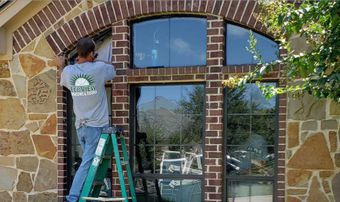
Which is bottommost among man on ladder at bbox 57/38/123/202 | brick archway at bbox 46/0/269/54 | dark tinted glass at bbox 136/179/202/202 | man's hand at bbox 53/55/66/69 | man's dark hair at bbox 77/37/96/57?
dark tinted glass at bbox 136/179/202/202

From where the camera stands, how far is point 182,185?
203 inches

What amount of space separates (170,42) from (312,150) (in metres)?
2.03

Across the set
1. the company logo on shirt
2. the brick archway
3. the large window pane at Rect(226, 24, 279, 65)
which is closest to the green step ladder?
the company logo on shirt

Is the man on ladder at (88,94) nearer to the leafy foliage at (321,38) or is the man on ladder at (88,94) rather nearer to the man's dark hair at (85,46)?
the man's dark hair at (85,46)

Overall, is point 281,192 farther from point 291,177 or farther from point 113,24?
point 113,24

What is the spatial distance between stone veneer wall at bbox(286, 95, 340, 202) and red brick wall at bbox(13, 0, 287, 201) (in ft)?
0.33

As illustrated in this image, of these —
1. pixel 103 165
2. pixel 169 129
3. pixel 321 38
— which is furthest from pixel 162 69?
pixel 321 38

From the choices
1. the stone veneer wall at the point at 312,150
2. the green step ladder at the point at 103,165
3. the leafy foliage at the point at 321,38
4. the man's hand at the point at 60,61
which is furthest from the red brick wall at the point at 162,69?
the leafy foliage at the point at 321,38

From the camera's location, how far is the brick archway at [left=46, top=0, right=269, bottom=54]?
4809mm

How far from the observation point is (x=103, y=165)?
15.3ft

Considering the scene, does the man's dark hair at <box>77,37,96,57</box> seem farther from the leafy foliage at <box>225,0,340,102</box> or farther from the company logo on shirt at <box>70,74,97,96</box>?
the leafy foliage at <box>225,0,340,102</box>

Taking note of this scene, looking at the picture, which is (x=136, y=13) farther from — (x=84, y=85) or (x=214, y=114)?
(x=214, y=114)

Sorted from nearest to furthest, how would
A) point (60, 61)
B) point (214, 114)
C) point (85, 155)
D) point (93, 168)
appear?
point (93, 168)
point (85, 155)
point (214, 114)
point (60, 61)

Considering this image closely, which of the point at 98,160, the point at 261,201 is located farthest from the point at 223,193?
the point at 98,160
